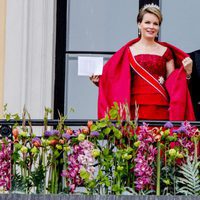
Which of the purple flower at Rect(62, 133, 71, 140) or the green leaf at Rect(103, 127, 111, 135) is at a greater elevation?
the green leaf at Rect(103, 127, 111, 135)

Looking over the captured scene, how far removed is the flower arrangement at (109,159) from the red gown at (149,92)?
2.88 feet

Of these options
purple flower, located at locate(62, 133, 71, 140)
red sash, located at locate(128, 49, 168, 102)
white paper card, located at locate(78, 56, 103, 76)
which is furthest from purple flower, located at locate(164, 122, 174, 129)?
white paper card, located at locate(78, 56, 103, 76)

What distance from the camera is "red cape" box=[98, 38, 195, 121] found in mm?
9766

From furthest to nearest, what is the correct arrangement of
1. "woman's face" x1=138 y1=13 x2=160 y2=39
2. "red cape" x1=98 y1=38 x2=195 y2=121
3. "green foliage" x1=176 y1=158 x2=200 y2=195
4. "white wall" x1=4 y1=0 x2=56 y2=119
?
"white wall" x1=4 y1=0 x2=56 y2=119, "woman's face" x1=138 y1=13 x2=160 y2=39, "red cape" x1=98 y1=38 x2=195 y2=121, "green foliage" x1=176 y1=158 x2=200 y2=195

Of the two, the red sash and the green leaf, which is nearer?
the green leaf

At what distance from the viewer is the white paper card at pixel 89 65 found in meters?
10.2

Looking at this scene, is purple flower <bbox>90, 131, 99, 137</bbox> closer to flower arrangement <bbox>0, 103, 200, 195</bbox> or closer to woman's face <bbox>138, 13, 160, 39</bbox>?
flower arrangement <bbox>0, 103, 200, 195</bbox>

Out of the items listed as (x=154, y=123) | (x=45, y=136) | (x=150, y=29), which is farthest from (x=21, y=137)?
(x=150, y=29)

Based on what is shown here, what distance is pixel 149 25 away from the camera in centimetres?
988

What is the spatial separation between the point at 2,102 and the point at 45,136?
1827 millimetres

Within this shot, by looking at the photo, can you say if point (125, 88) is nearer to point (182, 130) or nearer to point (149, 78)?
point (149, 78)

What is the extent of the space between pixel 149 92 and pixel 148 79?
96 millimetres

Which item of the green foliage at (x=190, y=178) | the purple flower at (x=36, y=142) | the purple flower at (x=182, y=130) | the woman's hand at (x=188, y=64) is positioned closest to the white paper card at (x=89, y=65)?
the woman's hand at (x=188, y=64)

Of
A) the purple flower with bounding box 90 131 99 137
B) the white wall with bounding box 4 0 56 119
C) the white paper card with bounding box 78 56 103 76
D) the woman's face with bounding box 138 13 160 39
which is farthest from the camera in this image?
the white wall with bounding box 4 0 56 119
